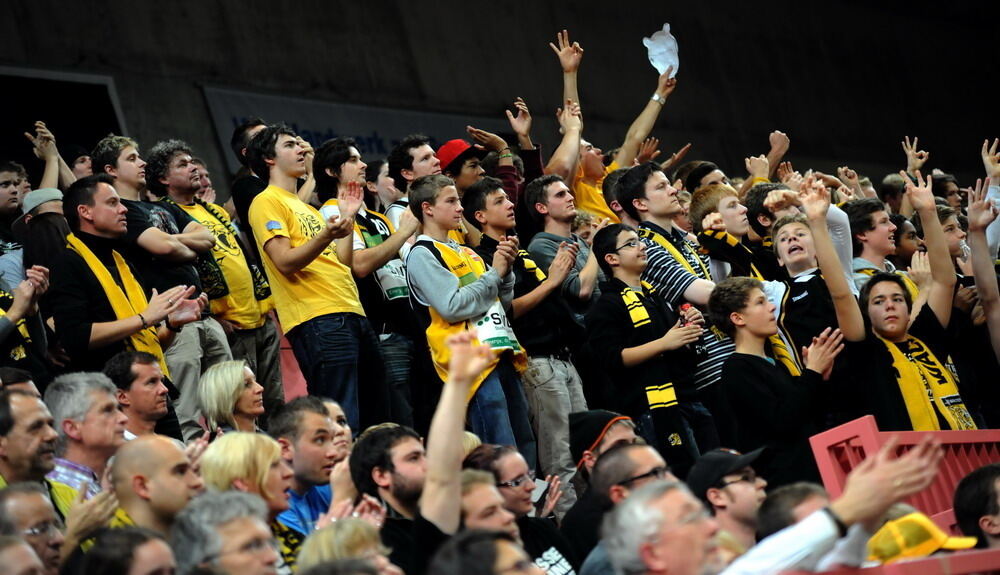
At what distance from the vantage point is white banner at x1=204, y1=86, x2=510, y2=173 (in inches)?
369

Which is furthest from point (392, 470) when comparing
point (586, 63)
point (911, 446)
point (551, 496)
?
point (586, 63)

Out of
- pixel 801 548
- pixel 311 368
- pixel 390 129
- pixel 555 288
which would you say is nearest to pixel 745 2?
pixel 390 129

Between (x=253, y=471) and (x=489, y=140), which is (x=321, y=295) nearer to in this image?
(x=253, y=471)

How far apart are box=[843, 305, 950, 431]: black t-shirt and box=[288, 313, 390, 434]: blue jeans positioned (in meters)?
1.98

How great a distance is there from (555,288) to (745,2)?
29.4ft

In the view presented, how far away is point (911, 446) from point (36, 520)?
2.79 metres

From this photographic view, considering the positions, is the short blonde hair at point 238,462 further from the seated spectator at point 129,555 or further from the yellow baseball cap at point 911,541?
the yellow baseball cap at point 911,541

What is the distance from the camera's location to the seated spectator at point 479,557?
3.06m

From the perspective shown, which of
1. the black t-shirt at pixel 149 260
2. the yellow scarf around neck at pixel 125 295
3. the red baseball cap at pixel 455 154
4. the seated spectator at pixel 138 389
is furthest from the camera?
the red baseball cap at pixel 455 154

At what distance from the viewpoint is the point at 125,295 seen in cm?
552

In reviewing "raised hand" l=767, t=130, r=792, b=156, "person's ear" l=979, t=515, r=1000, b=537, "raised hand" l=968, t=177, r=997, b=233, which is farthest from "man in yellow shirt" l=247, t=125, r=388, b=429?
"raised hand" l=767, t=130, r=792, b=156

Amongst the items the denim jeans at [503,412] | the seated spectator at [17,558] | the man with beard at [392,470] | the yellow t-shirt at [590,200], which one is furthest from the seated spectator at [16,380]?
the yellow t-shirt at [590,200]

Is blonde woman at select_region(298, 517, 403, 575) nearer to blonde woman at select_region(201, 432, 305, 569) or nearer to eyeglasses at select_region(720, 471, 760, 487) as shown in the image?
blonde woman at select_region(201, 432, 305, 569)

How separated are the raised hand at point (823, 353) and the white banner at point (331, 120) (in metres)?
5.14
